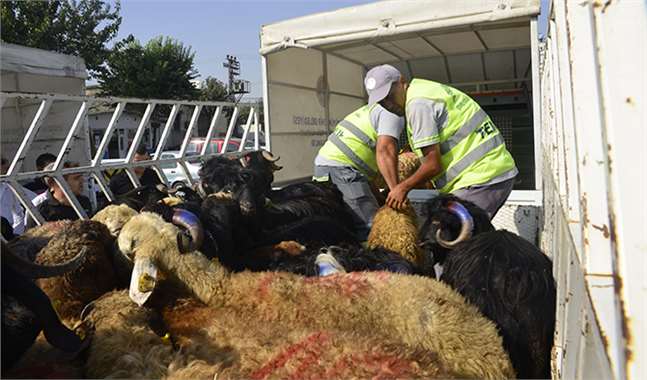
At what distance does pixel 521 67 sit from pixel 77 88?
8.34m

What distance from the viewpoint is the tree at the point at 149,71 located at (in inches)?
1088

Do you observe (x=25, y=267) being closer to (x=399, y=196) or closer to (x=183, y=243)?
(x=183, y=243)

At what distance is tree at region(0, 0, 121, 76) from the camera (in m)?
18.8

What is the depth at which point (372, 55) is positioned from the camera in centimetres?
888

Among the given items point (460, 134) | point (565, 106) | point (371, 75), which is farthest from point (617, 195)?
point (371, 75)

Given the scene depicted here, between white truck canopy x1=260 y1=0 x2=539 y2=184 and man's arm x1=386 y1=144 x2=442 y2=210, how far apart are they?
175 cm

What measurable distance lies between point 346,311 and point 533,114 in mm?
3890

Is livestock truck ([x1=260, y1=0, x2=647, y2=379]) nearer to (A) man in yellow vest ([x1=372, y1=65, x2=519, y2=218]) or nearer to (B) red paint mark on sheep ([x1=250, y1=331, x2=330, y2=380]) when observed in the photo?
(A) man in yellow vest ([x1=372, y1=65, x2=519, y2=218])

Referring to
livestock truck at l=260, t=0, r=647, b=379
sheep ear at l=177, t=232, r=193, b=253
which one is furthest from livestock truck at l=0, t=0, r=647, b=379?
sheep ear at l=177, t=232, r=193, b=253

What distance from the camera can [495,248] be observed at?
2.83 metres

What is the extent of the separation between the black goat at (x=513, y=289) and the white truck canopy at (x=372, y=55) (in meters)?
2.79

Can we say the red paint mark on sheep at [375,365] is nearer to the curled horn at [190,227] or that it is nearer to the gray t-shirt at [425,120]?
the curled horn at [190,227]

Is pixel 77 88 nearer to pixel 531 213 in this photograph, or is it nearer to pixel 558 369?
pixel 531 213

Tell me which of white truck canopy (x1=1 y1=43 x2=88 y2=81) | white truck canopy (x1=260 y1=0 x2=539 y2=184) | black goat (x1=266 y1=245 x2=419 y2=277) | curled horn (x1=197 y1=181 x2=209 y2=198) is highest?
white truck canopy (x1=1 y1=43 x2=88 y2=81)
